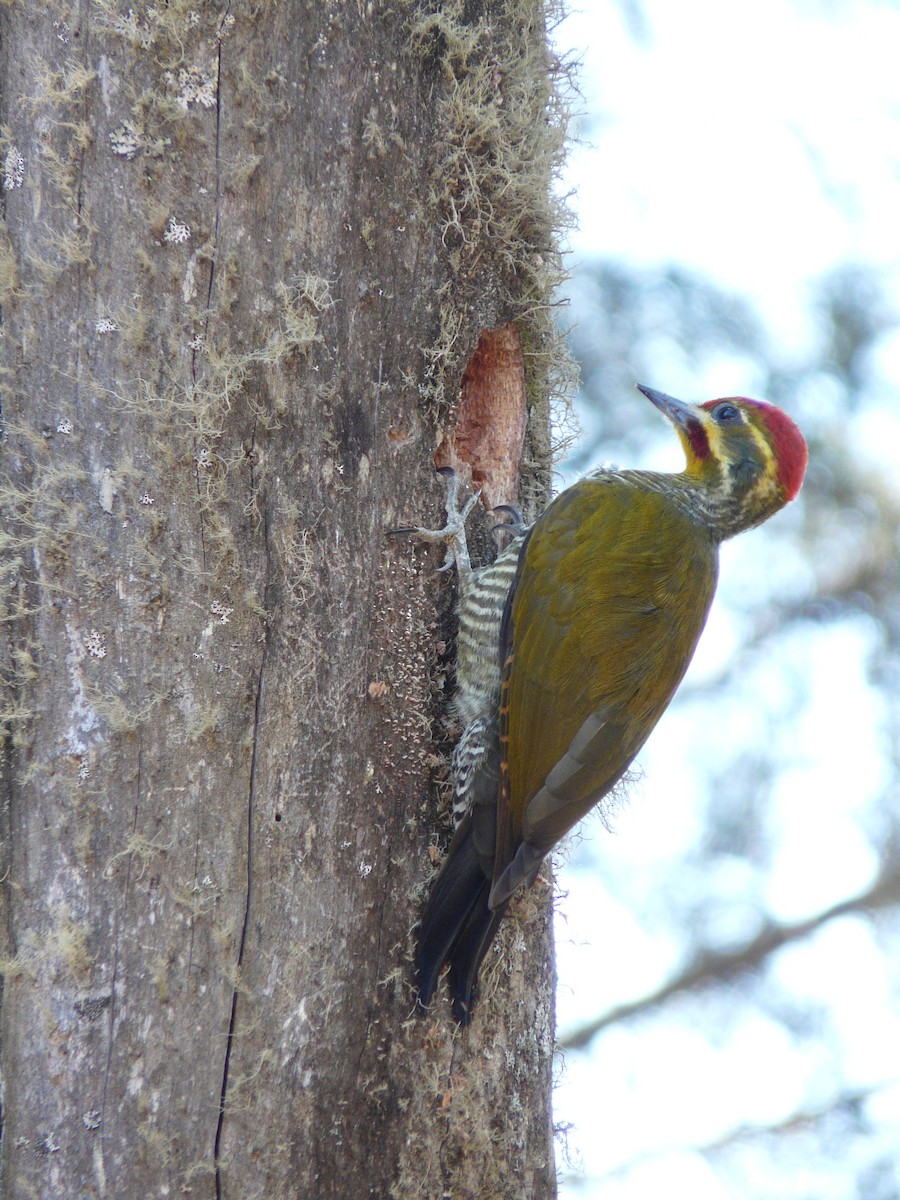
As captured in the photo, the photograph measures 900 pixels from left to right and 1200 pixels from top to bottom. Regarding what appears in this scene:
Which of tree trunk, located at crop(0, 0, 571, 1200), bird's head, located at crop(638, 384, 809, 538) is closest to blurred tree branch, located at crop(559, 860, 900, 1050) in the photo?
bird's head, located at crop(638, 384, 809, 538)

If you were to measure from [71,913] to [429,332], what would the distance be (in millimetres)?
1210

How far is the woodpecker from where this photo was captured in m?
2.14

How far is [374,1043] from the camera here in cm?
194

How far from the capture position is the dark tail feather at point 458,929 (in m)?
2.01

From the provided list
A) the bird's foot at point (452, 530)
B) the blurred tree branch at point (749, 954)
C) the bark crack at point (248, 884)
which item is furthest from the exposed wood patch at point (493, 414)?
the blurred tree branch at point (749, 954)

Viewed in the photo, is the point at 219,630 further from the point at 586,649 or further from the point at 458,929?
the point at 586,649

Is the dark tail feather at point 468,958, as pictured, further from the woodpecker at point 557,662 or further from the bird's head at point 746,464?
the bird's head at point 746,464

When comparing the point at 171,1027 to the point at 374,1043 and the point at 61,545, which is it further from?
the point at 61,545

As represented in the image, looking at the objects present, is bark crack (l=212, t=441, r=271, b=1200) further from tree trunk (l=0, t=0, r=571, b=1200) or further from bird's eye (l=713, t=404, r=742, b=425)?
bird's eye (l=713, t=404, r=742, b=425)

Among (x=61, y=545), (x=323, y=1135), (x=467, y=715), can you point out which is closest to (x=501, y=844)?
(x=467, y=715)

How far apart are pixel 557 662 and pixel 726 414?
1034 millimetres

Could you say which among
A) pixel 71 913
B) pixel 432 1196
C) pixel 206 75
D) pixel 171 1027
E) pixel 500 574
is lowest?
pixel 432 1196

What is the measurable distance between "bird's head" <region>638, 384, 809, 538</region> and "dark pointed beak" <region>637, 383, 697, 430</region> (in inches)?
2.9

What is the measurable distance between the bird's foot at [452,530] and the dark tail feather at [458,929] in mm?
558
